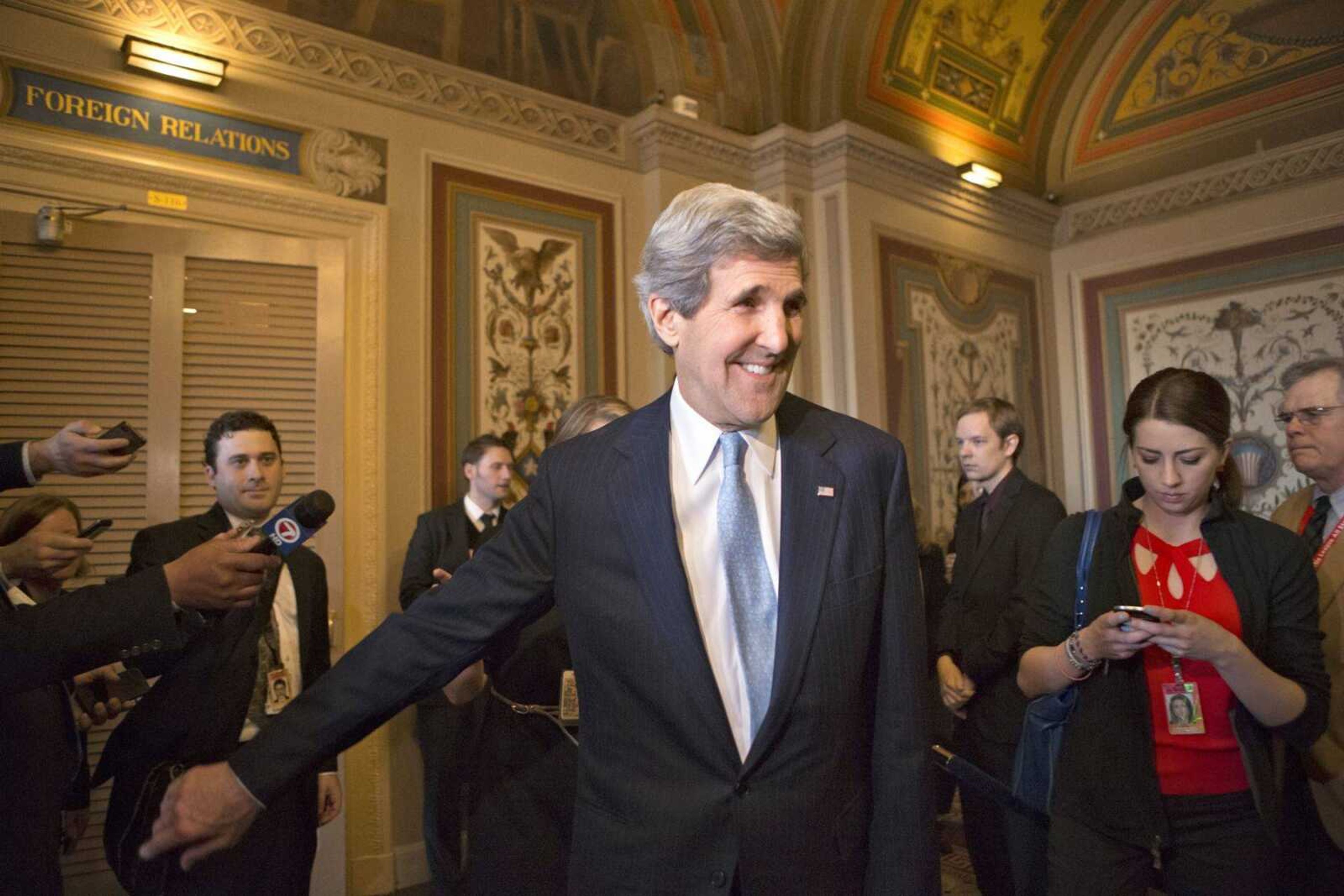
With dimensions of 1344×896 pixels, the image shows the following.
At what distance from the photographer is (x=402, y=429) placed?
4.38 metres

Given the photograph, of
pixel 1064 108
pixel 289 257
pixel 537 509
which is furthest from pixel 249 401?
pixel 1064 108

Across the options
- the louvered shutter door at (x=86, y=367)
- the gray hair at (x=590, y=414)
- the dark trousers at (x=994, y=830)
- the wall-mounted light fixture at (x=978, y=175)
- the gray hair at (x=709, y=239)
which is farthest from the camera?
the wall-mounted light fixture at (x=978, y=175)

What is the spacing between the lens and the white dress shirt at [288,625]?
8.25ft

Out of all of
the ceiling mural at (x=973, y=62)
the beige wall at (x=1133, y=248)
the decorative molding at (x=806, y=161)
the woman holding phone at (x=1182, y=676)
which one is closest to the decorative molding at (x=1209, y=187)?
the beige wall at (x=1133, y=248)

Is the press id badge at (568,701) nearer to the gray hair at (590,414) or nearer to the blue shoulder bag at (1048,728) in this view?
the gray hair at (590,414)

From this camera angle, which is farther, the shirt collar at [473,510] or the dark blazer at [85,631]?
the shirt collar at [473,510]

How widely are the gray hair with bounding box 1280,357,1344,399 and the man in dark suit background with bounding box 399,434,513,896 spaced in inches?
112

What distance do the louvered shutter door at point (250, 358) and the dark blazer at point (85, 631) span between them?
2437 mm

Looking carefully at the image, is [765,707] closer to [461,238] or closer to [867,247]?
[461,238]

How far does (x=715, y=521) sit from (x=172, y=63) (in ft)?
11.4

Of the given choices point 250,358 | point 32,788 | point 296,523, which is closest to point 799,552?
point 296,523

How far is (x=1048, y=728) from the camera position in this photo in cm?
216

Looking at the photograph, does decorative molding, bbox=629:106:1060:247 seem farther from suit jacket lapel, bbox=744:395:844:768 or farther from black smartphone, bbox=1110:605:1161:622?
suit jacket lapel, bbox=744:395:844:768

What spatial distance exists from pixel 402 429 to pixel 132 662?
225cm
